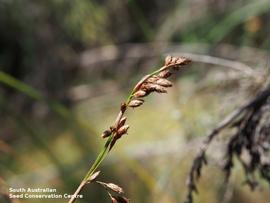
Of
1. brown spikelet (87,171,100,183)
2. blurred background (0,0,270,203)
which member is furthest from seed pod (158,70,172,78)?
blurred background (0,0,270,203)

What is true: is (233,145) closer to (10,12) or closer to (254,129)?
(254,129)

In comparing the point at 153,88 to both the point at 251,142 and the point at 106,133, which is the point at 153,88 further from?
the point at 251,142

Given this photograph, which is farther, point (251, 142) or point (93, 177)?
point (251, 142)

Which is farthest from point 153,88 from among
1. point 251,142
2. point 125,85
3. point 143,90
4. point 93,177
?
point 125,85

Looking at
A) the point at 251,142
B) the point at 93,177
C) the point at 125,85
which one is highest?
the point at 125,85

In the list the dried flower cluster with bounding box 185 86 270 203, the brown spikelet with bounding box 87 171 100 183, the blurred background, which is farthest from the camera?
the blurred background

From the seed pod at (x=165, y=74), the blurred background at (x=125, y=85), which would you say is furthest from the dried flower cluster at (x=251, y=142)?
the seed pod at (x=165, y=74)

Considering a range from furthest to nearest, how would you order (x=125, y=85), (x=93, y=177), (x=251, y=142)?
(x=125, y=85)
(x=251, y=142)
(x=93, y=177)

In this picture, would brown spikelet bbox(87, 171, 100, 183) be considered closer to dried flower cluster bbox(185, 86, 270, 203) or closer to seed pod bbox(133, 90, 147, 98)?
seed pod bbox(133, 90, 147, 98)
